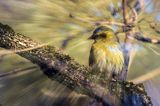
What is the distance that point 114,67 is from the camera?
4.84ft

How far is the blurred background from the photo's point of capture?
1451 millimetres

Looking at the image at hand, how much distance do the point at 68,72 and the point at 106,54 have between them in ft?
0.63

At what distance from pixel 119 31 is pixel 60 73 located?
0.28m

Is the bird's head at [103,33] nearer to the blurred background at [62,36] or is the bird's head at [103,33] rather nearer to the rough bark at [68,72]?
the blurred background at [62,36]

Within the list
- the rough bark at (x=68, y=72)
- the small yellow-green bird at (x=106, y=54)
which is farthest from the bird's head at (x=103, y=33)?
the rough bark at (x=68, y=72)

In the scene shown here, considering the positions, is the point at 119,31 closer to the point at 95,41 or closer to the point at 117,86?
the point at 95,41

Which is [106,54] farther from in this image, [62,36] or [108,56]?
[62,36]

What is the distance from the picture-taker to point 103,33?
1.44m

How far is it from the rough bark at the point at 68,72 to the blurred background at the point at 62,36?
10 cm

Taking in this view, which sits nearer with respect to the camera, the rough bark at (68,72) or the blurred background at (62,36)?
the rough bark at (68,72)

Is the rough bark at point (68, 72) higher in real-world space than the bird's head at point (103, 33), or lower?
lower

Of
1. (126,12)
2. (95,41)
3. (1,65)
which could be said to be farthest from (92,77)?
(1,65)

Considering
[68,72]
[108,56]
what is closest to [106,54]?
[108,56]

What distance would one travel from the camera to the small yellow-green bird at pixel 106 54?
56.7 inches
